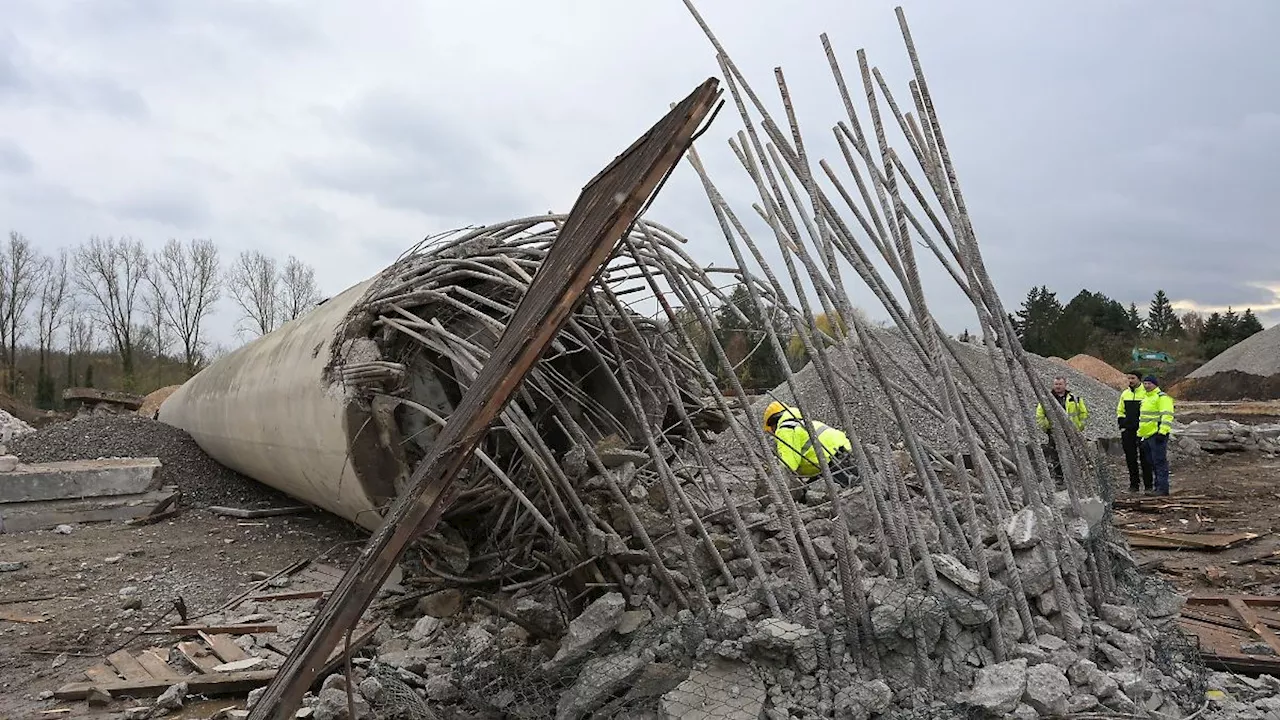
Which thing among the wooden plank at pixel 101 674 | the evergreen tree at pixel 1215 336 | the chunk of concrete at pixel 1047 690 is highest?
the evergreen tree at pixel 1215 336

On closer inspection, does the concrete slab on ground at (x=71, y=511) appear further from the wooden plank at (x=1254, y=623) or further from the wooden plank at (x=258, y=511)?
the wooden plank at (x=1254, y=623)

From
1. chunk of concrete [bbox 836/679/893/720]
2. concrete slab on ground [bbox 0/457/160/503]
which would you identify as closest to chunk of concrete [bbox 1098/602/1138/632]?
chunk of concrete [bbox 836/679/893/720]

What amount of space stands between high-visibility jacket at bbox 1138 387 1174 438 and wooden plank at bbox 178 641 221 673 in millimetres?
9914

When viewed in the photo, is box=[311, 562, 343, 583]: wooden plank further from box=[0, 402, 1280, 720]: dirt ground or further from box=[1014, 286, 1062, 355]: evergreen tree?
box=[1014, 286, 1062, 355]: evergreen tree

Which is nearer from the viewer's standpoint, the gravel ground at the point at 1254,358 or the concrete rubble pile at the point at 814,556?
the concrete rubble pile at the point at 814,556

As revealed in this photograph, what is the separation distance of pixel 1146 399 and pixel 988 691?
8487 millimetres

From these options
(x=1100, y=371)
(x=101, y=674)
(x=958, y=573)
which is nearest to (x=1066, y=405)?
(x=958, y=573)

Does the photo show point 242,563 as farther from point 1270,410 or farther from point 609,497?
point 1270,410

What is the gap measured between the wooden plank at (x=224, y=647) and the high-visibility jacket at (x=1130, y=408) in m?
10.1

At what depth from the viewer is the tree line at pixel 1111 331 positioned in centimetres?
3291

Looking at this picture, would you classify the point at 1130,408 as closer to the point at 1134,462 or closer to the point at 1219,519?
the point at 1134,462

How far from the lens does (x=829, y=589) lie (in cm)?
326

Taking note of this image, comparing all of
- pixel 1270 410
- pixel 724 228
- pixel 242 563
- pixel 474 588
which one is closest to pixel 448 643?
pixel 474 588

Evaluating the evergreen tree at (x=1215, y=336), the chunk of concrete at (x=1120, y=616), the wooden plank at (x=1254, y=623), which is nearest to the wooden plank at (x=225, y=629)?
the chunk of concrete at (x=1120, y=616)
